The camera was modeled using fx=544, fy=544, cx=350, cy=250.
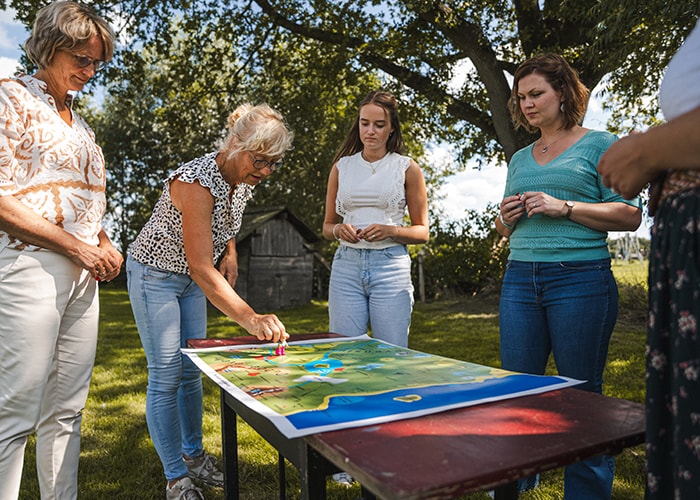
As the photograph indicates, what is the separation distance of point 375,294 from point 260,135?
42.4 inches

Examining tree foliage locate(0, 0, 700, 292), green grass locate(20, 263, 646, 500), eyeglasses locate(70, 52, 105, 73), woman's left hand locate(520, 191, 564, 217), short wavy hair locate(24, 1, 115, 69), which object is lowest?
green grass locate(20, 263, 646, 500)

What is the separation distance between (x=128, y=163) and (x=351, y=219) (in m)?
23.2

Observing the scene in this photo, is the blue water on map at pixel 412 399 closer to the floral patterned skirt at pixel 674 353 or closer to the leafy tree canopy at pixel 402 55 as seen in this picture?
the floral patterned skirt at pixel 674 353

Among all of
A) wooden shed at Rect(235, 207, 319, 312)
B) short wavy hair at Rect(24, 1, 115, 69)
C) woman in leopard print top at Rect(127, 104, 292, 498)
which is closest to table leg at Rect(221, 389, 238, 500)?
woman in leopard print top at Rect(127, 104, 292, 498)

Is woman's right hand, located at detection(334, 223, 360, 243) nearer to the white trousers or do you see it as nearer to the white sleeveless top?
the white sleeveless top

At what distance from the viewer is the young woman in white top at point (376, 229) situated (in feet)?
9.80

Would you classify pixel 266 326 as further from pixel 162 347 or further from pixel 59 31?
pixel 59 31

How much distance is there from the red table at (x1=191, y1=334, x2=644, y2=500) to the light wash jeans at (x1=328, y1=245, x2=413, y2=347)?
1499mm

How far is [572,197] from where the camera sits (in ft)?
7.88

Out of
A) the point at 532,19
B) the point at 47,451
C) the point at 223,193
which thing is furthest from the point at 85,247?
the point at 532,19

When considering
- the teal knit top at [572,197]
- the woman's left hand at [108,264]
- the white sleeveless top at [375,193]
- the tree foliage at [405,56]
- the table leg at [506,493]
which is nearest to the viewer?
the table leg at [506,493]

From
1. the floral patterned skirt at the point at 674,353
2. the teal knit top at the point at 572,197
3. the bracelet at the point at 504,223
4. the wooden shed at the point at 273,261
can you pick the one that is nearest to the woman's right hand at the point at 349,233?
the bracelet at the point at 504,223

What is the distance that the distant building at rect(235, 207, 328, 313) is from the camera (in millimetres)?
15344

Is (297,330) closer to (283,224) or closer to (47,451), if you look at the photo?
(283,224)
